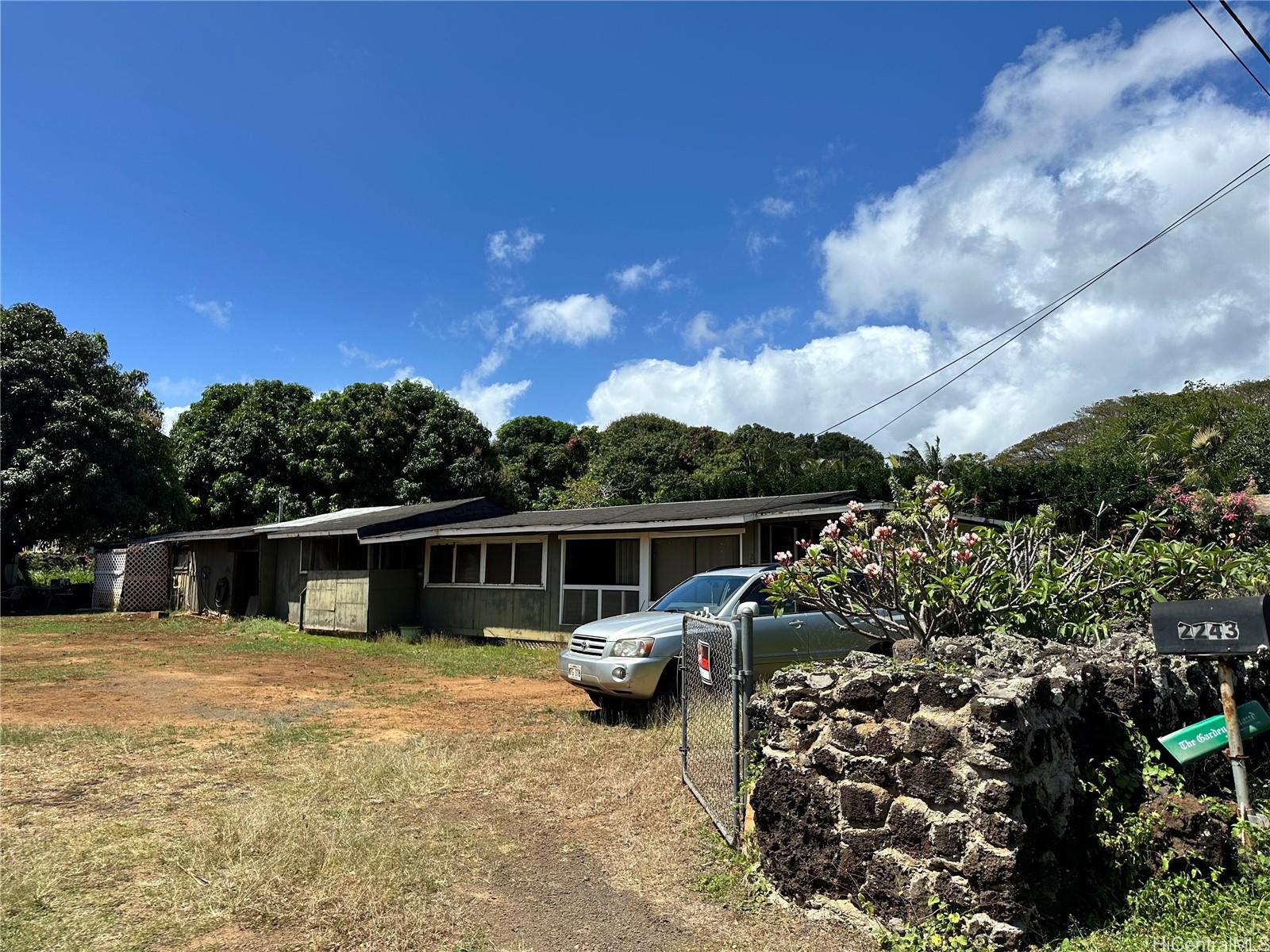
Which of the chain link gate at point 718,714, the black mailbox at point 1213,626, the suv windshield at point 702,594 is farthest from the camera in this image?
the suv windshield at point 702,594

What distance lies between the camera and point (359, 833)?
535 centimetres

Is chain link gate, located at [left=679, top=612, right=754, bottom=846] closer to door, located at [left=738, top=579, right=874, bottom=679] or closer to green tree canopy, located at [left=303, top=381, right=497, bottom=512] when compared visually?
door, located at [left=738, top=579, right=874, bottom=679]

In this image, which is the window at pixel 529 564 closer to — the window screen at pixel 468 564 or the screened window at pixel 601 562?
the screened window at pixel 601 562

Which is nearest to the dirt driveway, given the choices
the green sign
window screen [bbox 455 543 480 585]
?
the green sign

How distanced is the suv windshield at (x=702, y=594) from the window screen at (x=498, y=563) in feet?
29.6

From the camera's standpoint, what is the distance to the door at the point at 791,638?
341 inches

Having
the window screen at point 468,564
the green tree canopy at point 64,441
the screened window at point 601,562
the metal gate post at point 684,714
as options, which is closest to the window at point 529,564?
the screened window at point 601,562

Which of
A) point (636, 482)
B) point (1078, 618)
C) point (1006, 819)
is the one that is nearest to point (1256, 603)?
point (1006, 819)

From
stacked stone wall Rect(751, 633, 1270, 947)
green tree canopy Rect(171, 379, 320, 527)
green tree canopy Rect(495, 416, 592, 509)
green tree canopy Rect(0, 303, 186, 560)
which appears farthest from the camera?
green tree canopy Rect(495, 416, 592, 509)

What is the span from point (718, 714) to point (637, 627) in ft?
9.69

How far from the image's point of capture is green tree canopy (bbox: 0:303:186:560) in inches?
1008

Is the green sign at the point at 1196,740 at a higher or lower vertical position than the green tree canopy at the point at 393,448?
lower

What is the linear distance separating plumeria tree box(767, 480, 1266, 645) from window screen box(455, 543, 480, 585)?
14.0 meters

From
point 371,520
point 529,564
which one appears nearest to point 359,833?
point 529,564
